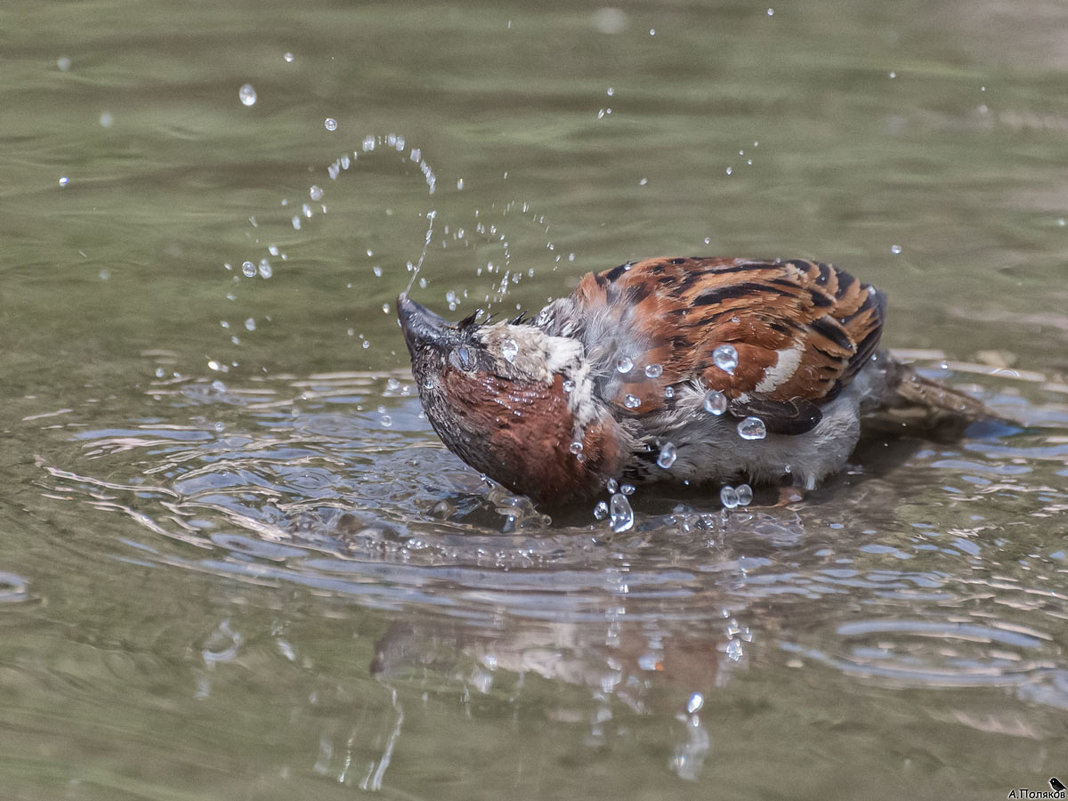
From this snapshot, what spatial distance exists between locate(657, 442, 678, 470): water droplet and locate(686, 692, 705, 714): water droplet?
1727mm

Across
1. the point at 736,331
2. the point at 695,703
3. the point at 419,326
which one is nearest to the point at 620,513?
the point at 736,331

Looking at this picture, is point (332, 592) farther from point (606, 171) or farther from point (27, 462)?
point (606, 171)

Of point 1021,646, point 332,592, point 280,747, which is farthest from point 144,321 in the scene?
→ point 1021,646

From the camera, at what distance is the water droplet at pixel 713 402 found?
5926mm

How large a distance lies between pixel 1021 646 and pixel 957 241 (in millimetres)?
5047

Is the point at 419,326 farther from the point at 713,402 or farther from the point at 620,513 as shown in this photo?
the point at 713,402

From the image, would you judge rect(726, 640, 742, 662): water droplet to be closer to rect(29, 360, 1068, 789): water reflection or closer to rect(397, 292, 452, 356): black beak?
rect(29, 360, 1068, 789): water reflection

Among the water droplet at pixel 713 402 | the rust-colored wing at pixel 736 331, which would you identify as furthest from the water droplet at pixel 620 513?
the water droplet at pixel 713 402

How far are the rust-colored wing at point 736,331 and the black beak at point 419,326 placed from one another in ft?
2.24

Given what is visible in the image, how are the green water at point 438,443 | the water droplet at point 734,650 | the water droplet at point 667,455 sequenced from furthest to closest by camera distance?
the water droplet at point 667,455 < the water droplet at point 734,650 < the green water at point 438,443

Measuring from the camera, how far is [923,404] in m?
7.14

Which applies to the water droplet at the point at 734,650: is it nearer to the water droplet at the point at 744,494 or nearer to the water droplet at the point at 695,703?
the water droplet at the point at 695,703

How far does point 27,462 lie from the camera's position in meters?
6.16

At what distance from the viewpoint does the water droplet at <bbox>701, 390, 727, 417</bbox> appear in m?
5.93
